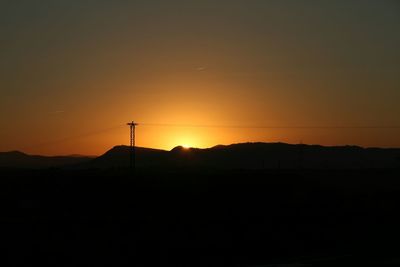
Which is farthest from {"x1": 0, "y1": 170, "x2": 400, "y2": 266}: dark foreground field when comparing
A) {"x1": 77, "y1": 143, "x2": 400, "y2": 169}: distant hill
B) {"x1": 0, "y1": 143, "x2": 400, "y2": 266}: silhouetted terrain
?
{"x1": 77, "y1": 143, "x2": 400, "y2": 169}: distant hill

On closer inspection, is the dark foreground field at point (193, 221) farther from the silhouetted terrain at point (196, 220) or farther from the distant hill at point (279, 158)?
the distant hill at point (279, 158)

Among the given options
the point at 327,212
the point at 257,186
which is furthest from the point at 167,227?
the point at 257,186

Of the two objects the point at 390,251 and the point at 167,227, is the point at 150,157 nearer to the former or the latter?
the point at 167,227

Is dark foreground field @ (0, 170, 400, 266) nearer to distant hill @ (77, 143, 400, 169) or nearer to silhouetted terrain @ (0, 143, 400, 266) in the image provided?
silhouetted terrain @ (0, 143, 400, 266)

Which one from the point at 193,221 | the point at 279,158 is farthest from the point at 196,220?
the point at 279,158

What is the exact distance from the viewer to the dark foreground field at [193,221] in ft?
91.1

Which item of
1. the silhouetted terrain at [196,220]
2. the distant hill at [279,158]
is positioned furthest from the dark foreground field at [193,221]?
the distant hill at [279,158]

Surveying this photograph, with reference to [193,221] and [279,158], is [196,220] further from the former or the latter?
[279,158]

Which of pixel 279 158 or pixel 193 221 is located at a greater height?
pixel 279 158

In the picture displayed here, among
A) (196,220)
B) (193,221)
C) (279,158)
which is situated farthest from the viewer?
(279,158)

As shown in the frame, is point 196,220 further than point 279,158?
No

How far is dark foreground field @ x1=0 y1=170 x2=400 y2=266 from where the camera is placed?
27766mm

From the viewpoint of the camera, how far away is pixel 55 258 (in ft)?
91.5

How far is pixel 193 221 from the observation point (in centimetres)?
3584
